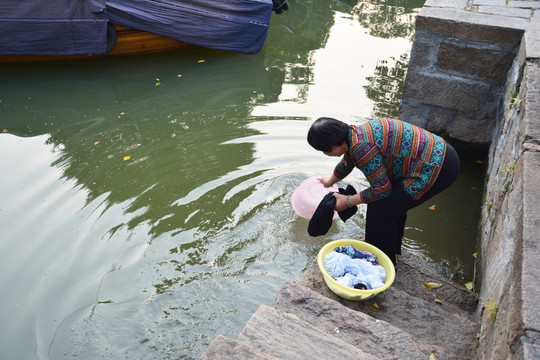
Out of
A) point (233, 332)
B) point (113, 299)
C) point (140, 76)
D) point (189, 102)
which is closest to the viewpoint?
A: point (233, 332)

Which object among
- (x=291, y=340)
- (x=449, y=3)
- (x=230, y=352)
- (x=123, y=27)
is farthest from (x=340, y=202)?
(x=123, y=27)

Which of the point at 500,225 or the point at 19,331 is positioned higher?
the point at 500,225

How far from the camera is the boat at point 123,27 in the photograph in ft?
20.7

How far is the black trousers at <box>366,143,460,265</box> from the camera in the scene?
302 cm

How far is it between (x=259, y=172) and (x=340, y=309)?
243cm

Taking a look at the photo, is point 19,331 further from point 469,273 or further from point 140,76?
point 140,76

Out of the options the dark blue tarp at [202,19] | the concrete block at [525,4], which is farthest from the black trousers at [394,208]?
the dark blue tarp at [202,19]

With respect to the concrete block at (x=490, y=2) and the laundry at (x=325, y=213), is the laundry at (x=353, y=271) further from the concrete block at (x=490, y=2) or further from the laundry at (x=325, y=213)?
the concrete block at (x=490, y=2)

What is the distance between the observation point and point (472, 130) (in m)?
4.73

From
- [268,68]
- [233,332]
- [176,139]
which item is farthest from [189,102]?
[233,332]

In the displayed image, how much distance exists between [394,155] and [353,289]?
880mm

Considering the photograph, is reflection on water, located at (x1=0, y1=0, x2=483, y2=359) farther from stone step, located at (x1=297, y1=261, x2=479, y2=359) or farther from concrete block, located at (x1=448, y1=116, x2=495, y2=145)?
stone step, located at (x1=297, y1=261, x2=479, y2=359)

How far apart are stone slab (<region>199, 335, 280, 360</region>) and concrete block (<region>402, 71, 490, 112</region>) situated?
3.66 meters

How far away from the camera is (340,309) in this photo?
2541mm
